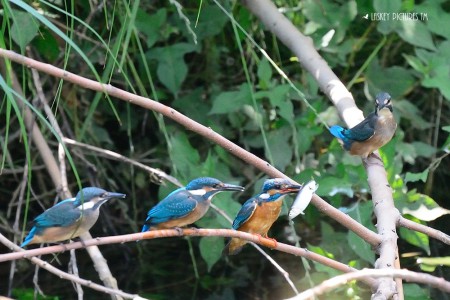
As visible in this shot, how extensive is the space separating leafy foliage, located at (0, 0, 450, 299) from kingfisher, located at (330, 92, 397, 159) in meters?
0.26

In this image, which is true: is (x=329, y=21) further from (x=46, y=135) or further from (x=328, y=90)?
(x=46, y=135)

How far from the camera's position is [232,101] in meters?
4.12

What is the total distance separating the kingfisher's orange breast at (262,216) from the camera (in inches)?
110

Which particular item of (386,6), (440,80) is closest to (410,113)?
(440,80)

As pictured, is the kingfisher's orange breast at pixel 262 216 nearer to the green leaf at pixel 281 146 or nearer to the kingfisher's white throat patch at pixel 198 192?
the kingfisher's white throat patch at pixel 198 192

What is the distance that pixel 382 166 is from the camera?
10.2 ft

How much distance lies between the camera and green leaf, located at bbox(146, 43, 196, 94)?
4270 millimetres

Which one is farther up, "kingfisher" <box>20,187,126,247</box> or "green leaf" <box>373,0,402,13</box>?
"green leaf" <box>373,0,402,13</box>

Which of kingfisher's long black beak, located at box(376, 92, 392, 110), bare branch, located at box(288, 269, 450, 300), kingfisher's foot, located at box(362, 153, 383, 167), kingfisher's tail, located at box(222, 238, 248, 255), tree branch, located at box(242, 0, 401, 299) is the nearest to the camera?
bare branch, located at box(288, 269, 450, 300)

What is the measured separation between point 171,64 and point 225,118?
515 mm

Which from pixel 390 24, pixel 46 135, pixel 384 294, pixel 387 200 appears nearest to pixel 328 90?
pixel 387 200

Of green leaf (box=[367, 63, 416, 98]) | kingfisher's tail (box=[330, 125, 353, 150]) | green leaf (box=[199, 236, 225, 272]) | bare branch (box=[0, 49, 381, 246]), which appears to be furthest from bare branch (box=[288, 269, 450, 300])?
green leaf (box=[367, 63, 416, 98])

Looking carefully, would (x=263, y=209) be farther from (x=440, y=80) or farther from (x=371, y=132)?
(x=440, y=80)

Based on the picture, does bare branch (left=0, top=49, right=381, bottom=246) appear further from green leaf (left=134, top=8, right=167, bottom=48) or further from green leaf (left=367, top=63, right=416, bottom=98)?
green leaf (left=367, top=63, right=416, bottom=98)
